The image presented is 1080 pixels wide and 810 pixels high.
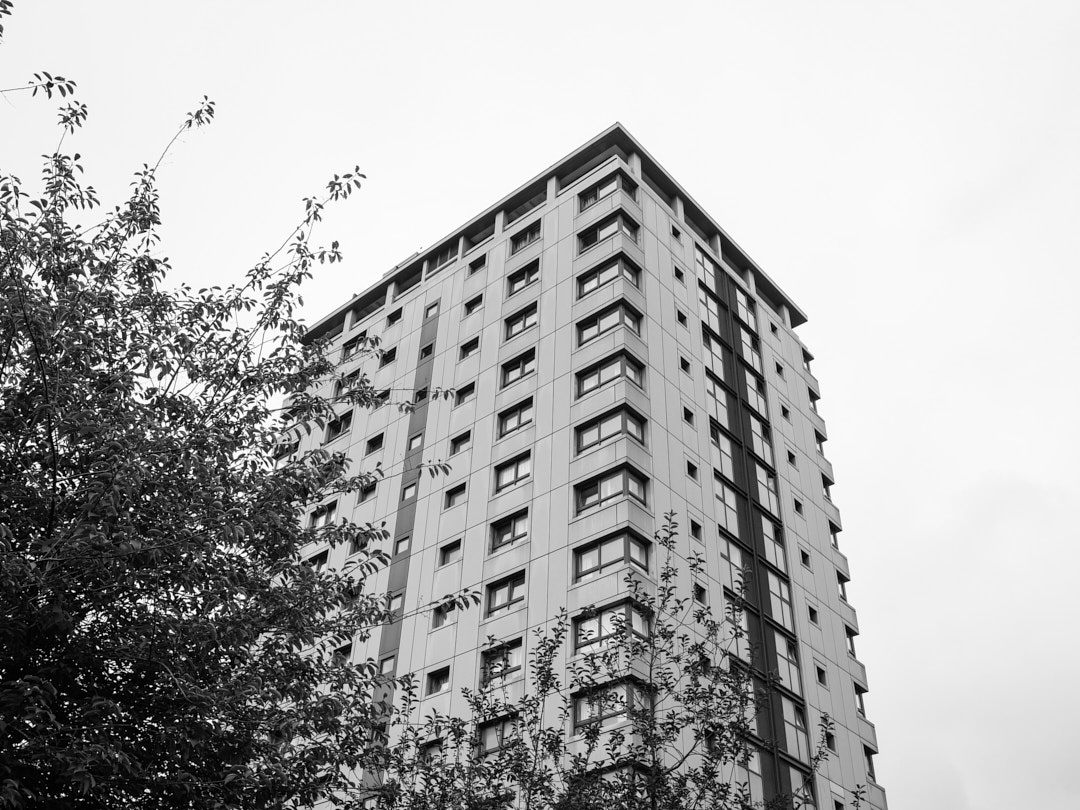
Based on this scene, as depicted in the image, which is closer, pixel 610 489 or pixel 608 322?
pixel 610 489

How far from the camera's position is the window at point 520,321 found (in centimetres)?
4550

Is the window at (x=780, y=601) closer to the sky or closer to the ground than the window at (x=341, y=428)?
closer to the ground

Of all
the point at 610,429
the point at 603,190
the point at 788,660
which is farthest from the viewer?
the point at 603,190

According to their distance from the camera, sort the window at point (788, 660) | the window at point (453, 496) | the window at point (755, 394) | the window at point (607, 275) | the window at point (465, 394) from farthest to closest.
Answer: the window at point (755, 394)
the window at point (465, 394)
the window at point (607, 275)
the window at point (453, 496)
the window at point (788, 660)

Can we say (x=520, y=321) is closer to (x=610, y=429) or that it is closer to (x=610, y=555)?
(x=610, y=429)

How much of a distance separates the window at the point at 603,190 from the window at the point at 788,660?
19.5 meters

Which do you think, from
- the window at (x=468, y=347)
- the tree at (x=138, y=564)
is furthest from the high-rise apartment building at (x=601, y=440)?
the tree at (x=138, y=564)

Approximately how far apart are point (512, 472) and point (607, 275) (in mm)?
9053

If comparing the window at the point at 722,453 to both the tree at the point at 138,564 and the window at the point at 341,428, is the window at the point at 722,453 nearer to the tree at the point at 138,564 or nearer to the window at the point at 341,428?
the window at the point at 341,428

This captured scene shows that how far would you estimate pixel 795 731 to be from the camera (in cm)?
3803

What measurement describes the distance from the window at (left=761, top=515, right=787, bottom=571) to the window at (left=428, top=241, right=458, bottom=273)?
20253 mm

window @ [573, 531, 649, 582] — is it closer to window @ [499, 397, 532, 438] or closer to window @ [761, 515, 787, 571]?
window @ [499, 397, 532, 438]

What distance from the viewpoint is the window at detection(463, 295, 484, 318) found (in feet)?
161

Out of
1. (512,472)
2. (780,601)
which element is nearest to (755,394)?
(780,601)
